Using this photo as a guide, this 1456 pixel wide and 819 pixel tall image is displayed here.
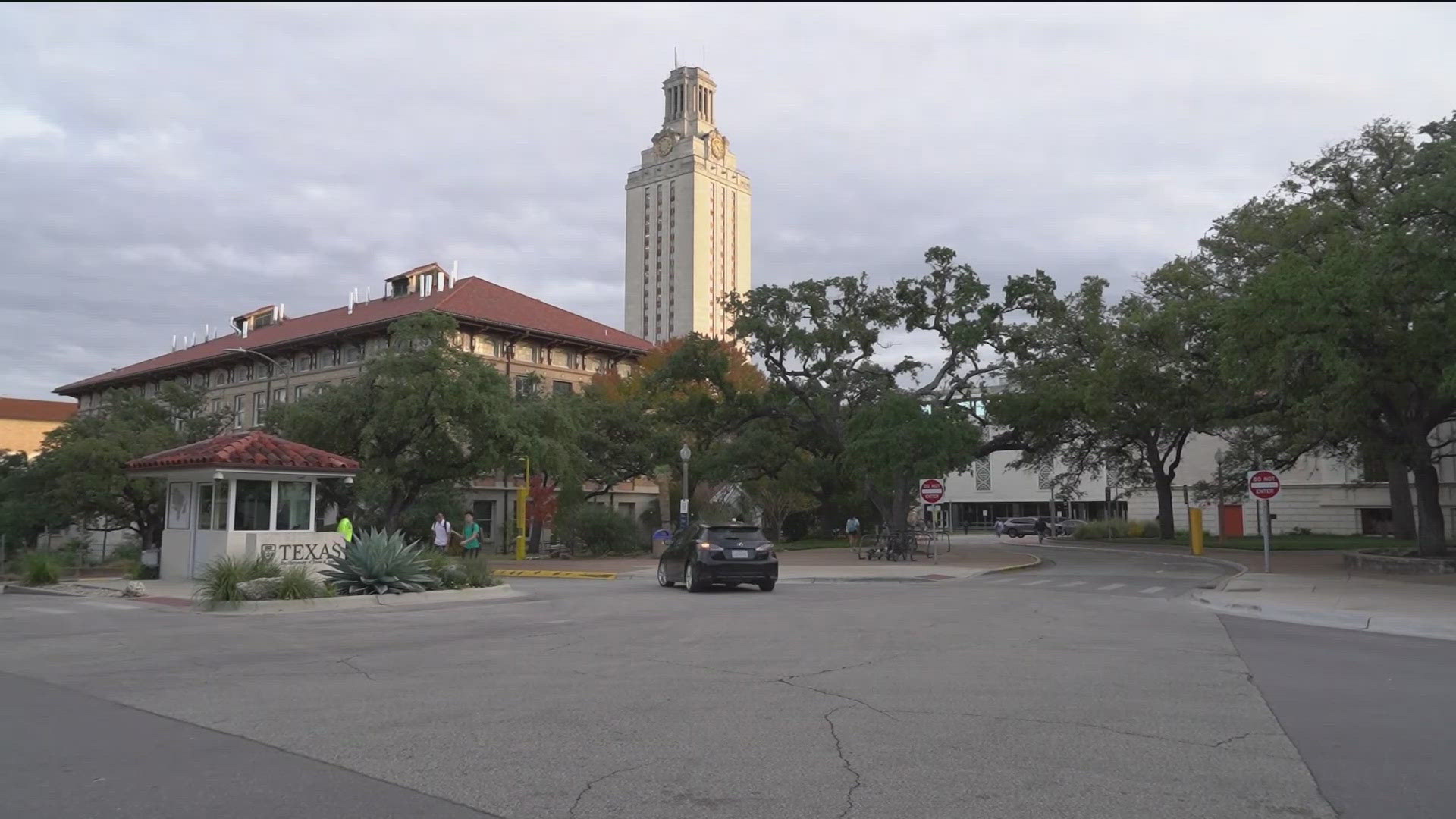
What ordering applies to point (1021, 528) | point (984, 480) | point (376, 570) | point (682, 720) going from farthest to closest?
point (984, 480)
point (1021, 528)
point (376, 570)
point (682, 720)

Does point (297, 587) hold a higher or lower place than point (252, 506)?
lower

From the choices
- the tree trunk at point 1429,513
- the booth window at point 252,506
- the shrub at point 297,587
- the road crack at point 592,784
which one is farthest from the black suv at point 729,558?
the tree trunk at point 1429,513

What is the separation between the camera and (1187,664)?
36.8 ft

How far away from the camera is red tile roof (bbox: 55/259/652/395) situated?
58656 millimetres

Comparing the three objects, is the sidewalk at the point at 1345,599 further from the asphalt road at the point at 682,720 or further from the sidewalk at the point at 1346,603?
the asphalt road at the point at 682,720

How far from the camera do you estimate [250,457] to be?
75.9ft

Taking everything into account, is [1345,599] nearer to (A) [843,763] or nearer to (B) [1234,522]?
(A) [843,763]

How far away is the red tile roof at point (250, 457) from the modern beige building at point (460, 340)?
27.4m

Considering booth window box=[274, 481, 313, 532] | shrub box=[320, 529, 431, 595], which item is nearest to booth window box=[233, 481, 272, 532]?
booth window box=[274, 481, 313, 532]

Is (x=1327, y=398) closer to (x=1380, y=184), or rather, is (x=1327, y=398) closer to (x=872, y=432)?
(x=1380, y=184)

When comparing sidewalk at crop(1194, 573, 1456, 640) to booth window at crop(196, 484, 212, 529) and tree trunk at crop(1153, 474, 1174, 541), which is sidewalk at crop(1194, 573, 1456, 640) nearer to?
booth window at crop(196, 484, 212, 529)

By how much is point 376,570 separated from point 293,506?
6528 millimetres

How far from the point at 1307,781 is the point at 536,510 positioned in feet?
131

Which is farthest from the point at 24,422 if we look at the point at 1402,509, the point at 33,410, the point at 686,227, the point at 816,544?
the point at 1402,509
